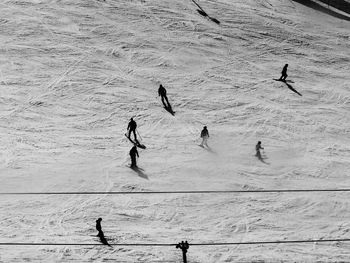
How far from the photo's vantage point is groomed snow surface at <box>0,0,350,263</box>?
57.9 feet

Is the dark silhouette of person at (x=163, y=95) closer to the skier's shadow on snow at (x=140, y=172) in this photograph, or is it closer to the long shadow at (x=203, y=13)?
the skier's shadow on snow at (x=140, y=172)

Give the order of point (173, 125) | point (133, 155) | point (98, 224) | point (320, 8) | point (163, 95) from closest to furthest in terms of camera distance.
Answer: point (98, 224) < point (133, 155) < point (173, 125) < point (163, 95) < point (320, 8)

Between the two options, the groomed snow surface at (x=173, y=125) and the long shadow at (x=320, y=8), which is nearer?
the groomed snow surface at (x=173, y=125)

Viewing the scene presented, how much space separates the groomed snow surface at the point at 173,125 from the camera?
17.6 meters

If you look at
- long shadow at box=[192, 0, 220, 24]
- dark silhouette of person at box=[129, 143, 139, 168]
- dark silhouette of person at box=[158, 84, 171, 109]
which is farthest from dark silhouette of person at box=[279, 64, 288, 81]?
dark silhouette of person at box=[129, 143, 139, 168]

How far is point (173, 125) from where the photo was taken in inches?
911

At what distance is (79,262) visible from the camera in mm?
16250

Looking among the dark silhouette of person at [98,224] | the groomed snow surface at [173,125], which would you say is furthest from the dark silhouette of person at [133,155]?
the dark silhouette of person at [98,224]

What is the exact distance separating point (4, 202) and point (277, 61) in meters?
15.6

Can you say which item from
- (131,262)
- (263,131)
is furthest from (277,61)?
(131,262)

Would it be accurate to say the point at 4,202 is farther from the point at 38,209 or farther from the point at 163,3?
the point at 163,3

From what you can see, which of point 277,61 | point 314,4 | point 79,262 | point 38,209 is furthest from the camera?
point 314,4

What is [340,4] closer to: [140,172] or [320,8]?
[320,8]

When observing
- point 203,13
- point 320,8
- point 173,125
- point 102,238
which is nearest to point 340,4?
point 320,8
